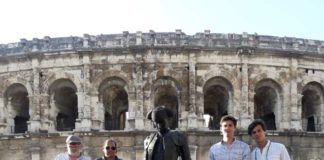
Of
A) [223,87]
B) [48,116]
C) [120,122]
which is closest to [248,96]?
[223,87]

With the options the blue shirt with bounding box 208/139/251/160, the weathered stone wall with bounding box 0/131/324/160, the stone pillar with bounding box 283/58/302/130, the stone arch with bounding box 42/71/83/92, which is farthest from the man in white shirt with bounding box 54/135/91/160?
the stone pillar with bounding box 283/58/302/130

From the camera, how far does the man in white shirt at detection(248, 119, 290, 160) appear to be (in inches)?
264

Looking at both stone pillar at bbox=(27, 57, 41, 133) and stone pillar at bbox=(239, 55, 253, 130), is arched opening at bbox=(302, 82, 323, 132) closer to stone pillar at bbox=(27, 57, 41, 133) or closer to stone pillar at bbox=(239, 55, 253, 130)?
stone pillar at bbox=(239, 55, 253, 130)

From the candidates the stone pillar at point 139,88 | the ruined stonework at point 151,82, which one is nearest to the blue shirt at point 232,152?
the ruined stonework at point 151,82

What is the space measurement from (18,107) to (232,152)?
2101 cm

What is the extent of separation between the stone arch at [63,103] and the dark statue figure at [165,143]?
1854 centimetres

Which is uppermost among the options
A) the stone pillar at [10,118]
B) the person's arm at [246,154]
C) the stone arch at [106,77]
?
the stone arch at [106,77]

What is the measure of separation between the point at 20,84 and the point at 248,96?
9.98 m

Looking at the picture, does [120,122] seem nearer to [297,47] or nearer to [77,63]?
[77,63]

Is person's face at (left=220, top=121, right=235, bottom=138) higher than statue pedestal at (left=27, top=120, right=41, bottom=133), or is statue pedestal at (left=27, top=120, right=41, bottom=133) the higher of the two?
statue pedestal at (left=27, top=120, right=41, bottom=133)

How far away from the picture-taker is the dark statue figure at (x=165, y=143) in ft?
22.5

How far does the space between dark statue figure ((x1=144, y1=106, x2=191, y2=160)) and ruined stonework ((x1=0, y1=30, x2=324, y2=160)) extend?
653 inches

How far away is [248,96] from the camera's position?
24.8 metres

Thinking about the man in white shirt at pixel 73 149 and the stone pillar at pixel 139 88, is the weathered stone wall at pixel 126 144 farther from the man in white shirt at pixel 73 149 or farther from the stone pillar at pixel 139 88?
the man in white shirt at pixel 73 149
